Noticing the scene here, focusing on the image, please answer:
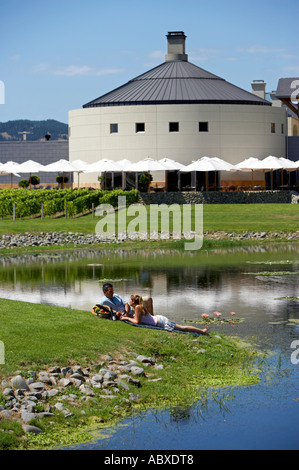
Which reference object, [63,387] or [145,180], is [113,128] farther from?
[63,387]

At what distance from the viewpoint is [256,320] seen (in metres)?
20.8

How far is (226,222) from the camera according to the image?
51438mm

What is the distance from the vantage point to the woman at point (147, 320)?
1841 centimetres

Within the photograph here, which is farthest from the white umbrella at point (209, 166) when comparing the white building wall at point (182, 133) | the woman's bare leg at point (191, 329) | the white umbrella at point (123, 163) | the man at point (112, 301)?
the woman's bare leg at point (191, 329)

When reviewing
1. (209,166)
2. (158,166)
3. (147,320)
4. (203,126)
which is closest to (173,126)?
(203,126)

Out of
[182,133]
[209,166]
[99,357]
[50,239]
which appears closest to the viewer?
[99,357]

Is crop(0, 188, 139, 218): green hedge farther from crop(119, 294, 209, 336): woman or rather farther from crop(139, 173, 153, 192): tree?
crop(119, 294, 209, 336): woman

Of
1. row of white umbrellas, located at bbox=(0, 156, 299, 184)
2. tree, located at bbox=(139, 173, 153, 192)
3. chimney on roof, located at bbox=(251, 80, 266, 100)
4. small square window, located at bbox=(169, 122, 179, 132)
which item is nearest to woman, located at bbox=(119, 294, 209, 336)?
row of white umbrellas, located at bbox=(0, 156, 299, 184)

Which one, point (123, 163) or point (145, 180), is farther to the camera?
point (145, 180)

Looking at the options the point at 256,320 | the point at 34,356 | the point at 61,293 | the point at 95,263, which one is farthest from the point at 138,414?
the point at 95,263

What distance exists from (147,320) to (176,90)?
65513mm

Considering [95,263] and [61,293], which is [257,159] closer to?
[95,263]

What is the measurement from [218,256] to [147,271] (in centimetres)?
694

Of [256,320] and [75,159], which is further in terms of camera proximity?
[75,159]
